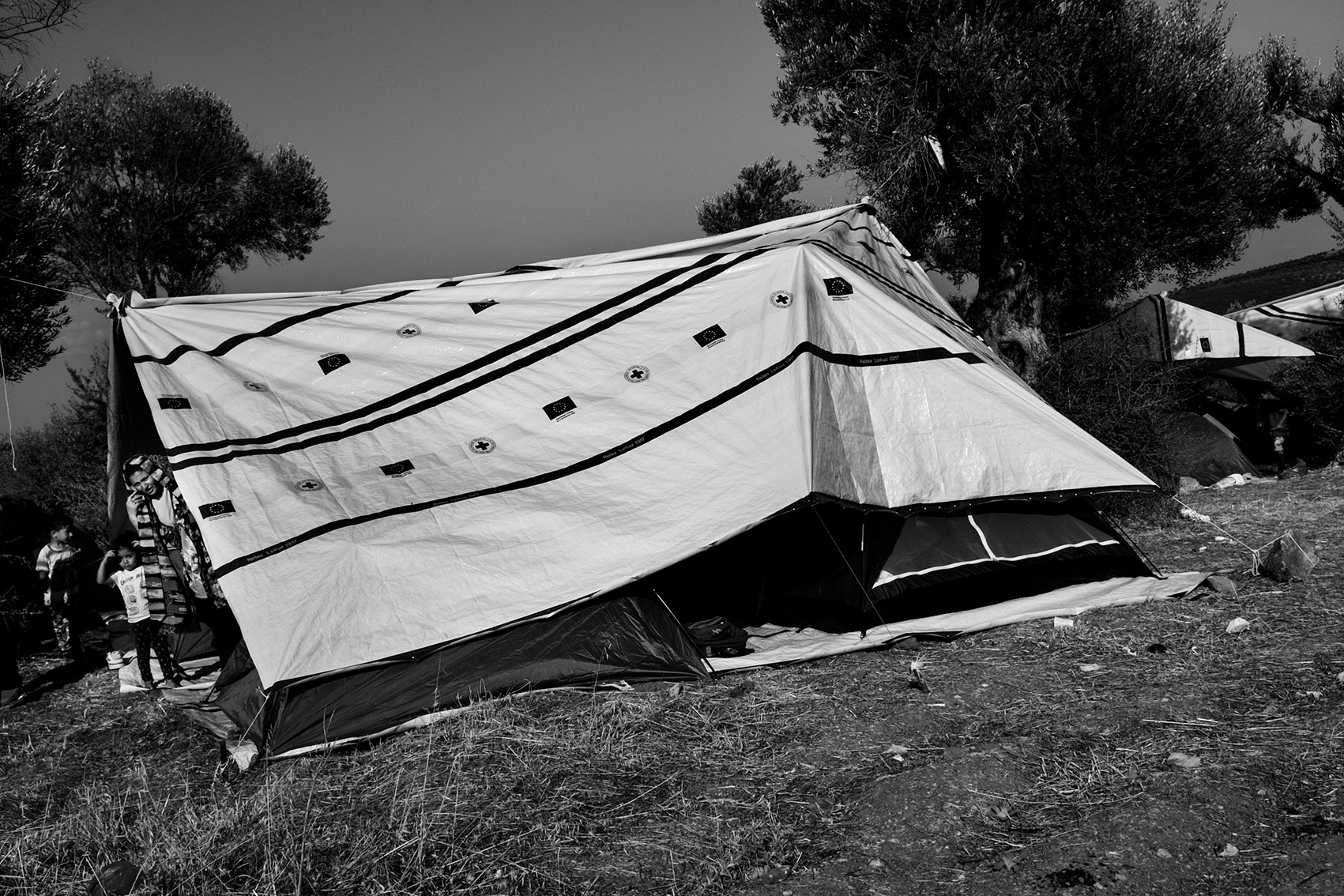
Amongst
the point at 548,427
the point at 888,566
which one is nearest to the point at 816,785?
the point at 888,566

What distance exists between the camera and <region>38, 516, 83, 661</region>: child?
7.89m

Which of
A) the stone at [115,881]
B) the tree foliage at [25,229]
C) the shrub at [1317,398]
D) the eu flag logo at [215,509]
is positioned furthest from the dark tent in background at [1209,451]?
the tree foliage at [25,229]

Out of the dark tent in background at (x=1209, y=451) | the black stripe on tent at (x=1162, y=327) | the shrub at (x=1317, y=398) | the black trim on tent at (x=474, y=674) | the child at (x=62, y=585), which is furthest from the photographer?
the black stripe on tent at (x=1162, y=327)

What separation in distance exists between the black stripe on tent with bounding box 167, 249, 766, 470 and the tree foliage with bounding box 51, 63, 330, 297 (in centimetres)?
1394

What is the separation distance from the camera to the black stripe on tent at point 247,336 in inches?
236

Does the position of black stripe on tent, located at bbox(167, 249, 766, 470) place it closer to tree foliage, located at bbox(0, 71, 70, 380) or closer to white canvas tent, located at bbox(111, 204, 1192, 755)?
white canvas tent, located at bbox(111, 204, 1192, 755)

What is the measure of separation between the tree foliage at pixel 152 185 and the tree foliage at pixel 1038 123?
38.9 ft

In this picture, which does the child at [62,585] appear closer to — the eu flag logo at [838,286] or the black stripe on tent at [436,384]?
the black stripe on tent at [436,384]

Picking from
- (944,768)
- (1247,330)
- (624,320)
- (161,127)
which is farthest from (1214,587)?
(161,127)

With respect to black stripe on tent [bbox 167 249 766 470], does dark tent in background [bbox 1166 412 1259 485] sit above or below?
below

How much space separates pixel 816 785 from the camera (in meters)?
4.25

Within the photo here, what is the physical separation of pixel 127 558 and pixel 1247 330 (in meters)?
13.8

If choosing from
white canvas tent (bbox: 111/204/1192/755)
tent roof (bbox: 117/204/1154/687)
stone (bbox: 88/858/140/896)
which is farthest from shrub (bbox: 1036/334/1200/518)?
stone (bbox: 88/858/140/896)

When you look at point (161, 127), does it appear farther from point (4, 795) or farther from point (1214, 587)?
point (1214, 587)
